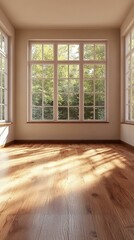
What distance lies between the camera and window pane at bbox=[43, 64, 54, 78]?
291 inches

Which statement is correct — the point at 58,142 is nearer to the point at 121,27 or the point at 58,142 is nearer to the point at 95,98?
the point at 95,98

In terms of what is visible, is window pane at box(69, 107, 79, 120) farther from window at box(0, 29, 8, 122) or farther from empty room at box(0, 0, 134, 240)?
window at box(0, 29, 8, 122)

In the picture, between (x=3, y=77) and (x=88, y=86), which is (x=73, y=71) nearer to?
(x=88, y=86)

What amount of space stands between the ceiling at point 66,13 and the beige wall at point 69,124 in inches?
9.0

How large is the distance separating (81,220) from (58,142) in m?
5.61

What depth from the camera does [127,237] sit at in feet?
4.40

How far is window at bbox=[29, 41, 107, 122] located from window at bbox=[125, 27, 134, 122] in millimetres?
698

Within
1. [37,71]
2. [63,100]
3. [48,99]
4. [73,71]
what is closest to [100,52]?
[73,71]

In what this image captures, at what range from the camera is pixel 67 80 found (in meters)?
7.39

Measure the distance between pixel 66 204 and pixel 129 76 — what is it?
17.0 feet

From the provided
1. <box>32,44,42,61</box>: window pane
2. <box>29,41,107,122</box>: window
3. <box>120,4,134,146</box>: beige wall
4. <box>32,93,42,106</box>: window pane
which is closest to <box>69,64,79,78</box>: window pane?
<box>29,41,107,122</box>: window

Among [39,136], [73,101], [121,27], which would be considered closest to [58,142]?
[39,136]

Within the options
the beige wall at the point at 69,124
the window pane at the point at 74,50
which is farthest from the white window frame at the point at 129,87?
the window pane at the point at 74,50

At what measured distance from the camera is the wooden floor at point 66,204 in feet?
4.64
